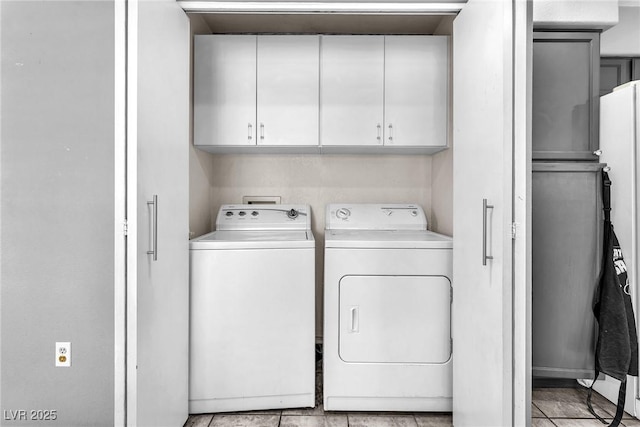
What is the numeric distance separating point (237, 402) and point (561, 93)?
6.88 ft

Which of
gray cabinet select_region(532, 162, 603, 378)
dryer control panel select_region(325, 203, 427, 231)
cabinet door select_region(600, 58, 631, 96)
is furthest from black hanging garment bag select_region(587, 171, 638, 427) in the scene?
dryer control panel select_region(325, 203, 427, 231)

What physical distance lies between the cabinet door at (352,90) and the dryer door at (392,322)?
0.93 meters

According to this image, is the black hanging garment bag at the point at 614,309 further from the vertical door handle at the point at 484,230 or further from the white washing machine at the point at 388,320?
the white washing machine at the point at 388,320

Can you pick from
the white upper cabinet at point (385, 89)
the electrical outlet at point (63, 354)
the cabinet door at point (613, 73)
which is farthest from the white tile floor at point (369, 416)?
the white upper cabinet at point (385, 89)

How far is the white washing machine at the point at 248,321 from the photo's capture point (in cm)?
203

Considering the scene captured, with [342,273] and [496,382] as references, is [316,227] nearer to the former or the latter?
[342,273]

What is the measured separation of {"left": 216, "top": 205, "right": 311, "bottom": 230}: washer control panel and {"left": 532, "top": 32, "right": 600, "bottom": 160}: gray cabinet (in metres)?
1.50

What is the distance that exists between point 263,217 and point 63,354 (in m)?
1.31

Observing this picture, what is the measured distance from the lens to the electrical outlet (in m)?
1.80

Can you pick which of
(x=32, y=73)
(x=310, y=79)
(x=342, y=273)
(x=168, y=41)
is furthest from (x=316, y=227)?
(x=32, y=73)

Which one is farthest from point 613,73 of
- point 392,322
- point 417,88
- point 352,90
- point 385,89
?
point 392,322

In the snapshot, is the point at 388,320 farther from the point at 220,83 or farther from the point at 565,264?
the point at 220,83

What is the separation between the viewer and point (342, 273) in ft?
6.75

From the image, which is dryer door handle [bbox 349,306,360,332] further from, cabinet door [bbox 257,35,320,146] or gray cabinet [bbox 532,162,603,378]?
cabinet door [bbox 257,35,320,146]
